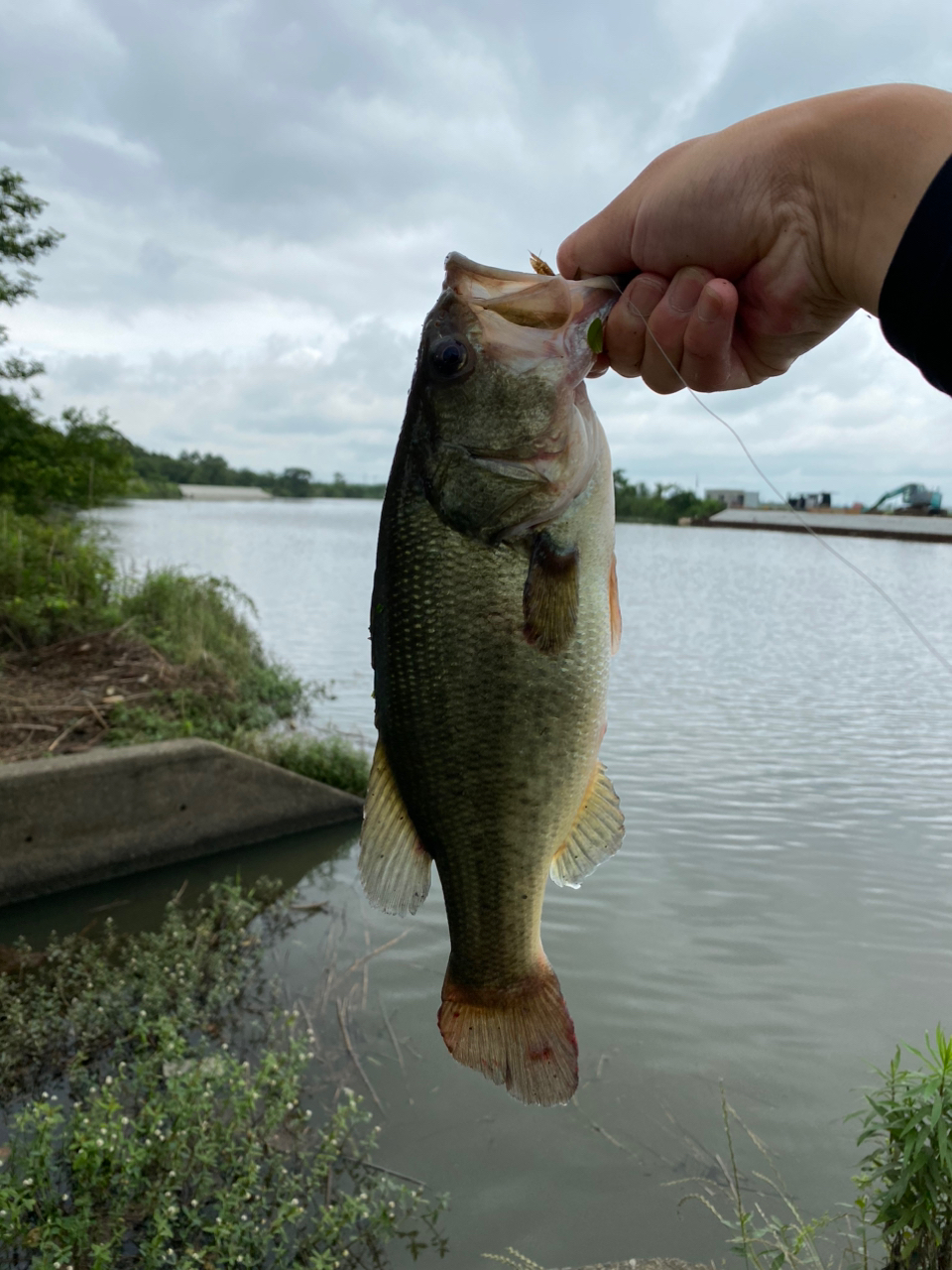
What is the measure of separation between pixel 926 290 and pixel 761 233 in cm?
52

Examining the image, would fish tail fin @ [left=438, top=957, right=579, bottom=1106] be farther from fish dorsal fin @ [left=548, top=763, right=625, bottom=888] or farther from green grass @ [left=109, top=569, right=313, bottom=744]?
green grass @ [left=109, top=569, right=313, bottom=744]

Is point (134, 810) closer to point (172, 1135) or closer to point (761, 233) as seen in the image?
point (172, 1135)

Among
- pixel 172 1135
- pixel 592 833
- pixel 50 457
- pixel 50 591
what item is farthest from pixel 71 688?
pixel 50 457

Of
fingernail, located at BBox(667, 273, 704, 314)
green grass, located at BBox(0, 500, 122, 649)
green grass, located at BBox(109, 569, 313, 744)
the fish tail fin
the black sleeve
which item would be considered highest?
fingernail, located at BBox(667, 273, 704, 314)

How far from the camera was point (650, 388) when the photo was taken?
2252 millimetres

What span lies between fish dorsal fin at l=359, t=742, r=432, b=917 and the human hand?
1130 millimetres

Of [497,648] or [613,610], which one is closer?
[497,648]

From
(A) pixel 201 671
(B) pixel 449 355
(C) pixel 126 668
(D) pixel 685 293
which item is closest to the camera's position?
(B) pixel 449 355

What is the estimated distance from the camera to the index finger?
2041 mm

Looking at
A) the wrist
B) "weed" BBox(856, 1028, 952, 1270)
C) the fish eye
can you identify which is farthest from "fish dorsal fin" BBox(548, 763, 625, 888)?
"weed" BBox(856, 1028, 952, 1270)

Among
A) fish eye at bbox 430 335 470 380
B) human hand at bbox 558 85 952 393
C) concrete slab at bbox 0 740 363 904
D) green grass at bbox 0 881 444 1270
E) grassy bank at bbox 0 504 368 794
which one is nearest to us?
human hand at bbox 558 85 952 393

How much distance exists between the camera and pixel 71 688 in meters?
9.99

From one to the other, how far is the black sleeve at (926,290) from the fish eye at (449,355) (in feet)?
2.62

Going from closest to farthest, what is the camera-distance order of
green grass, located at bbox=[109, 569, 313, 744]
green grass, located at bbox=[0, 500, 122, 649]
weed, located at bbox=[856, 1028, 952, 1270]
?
weed, located at bbox=[856, 1028, 952, 1270] → green grass, located at bbox=[109, 569, 313, 744] → green grass, located at bbox=[0, 500, 122, 649]
